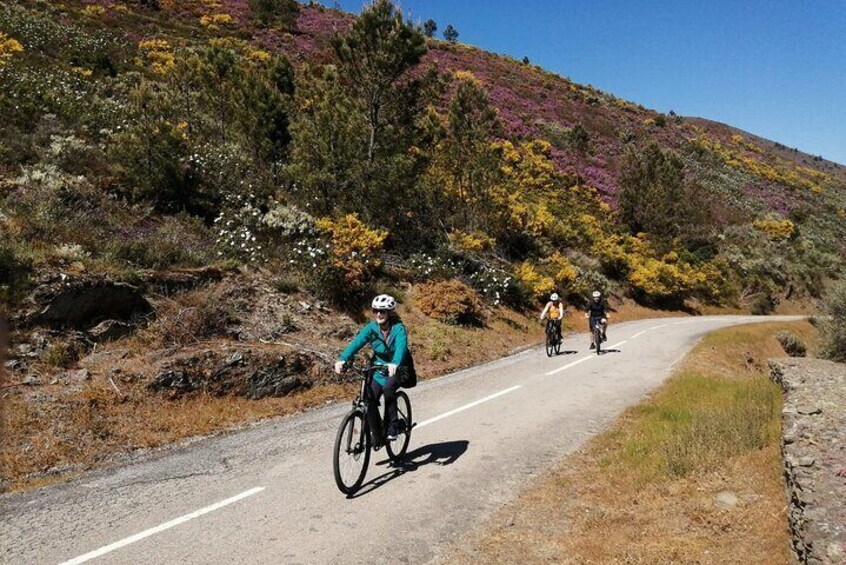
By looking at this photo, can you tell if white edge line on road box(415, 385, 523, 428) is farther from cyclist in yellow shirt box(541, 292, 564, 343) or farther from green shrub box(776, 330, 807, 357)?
green shrub box(776, 330, 807, 357)

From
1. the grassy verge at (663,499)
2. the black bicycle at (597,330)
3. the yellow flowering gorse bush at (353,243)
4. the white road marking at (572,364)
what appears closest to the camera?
the grassy verge at (663,499)

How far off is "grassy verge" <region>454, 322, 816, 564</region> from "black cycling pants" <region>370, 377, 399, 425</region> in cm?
188

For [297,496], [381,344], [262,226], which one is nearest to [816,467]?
[381,344]

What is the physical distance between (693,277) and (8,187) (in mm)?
40305

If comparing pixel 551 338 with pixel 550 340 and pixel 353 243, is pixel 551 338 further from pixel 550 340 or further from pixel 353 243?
pixel 353 243

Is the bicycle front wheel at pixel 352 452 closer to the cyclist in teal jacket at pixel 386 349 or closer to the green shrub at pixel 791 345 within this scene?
the cyclist in teal jacket at pixel 386 349

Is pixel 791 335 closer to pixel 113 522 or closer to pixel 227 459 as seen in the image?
pixel 227 459

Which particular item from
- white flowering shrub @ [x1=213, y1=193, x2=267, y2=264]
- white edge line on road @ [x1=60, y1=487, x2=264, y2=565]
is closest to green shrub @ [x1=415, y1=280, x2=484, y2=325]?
white flowering shrub @ [x1=213, y1=193, x2=267, y2=264]

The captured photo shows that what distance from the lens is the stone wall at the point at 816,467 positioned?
420 centimetres

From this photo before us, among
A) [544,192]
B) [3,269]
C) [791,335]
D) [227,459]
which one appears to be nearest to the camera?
[227,459]

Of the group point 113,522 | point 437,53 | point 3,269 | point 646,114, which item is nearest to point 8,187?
point 3,269

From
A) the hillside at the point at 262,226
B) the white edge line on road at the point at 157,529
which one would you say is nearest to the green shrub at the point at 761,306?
the hillside at the point at 262,226

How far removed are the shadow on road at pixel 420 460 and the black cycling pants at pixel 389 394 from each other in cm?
78

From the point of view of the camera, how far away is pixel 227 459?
7723 mm
